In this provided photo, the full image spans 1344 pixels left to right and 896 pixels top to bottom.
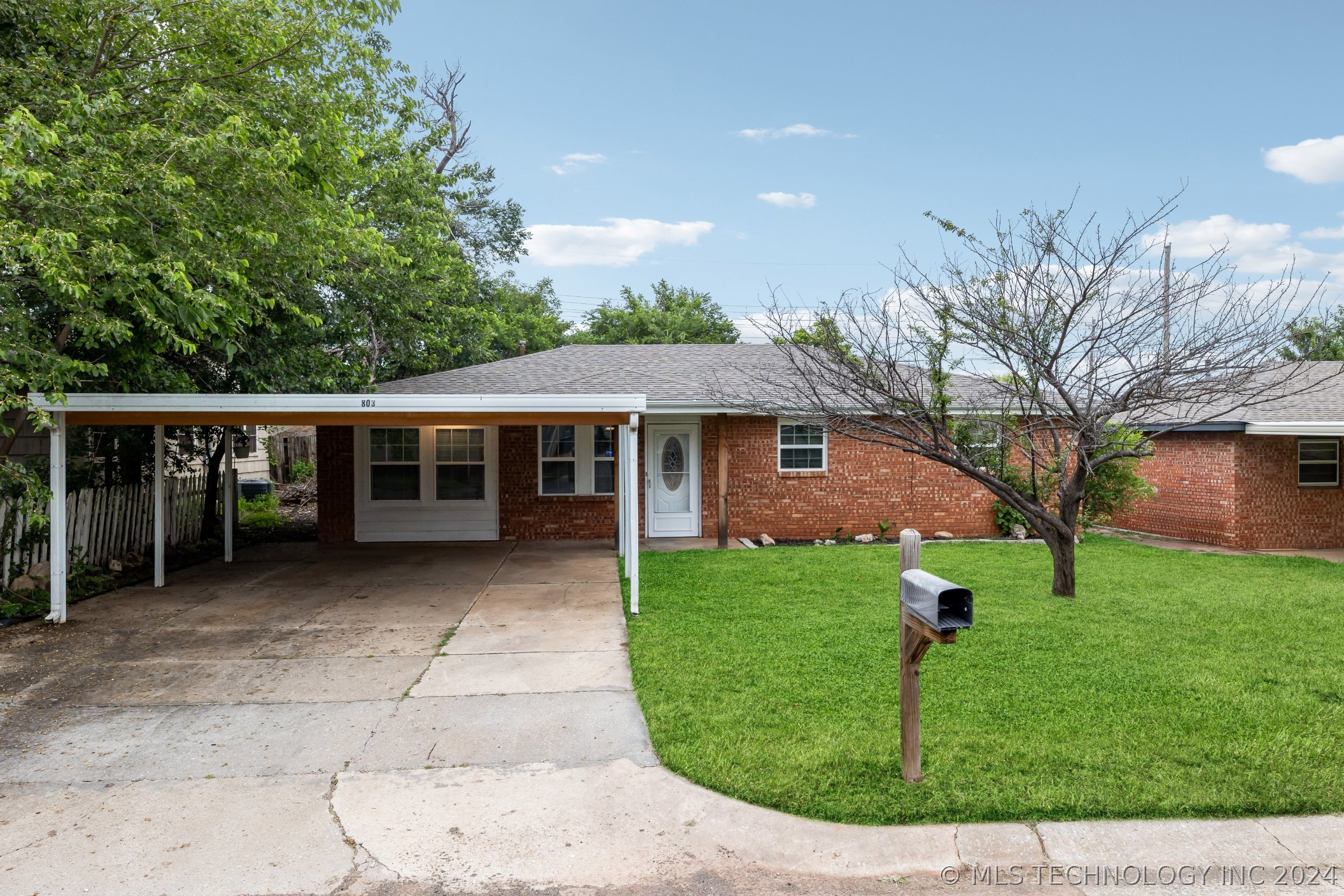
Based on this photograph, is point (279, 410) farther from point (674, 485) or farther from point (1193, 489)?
point (1193, 489)

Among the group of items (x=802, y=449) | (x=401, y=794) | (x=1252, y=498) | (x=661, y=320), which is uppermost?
(x=661, y=320)

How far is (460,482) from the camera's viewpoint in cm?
1305

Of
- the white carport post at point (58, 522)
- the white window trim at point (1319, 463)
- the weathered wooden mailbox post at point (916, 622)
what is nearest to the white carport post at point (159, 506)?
the white carport post at point (58, 522)

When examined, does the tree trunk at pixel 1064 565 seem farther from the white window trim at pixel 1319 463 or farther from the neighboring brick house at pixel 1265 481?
the white window trim at pixel 1319 463

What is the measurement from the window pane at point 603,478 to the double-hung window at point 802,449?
9.48ft

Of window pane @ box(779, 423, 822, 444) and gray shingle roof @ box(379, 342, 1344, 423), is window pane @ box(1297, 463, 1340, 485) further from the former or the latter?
window pane @ box(779, 423, 822, 444)

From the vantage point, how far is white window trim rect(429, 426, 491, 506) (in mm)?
12945

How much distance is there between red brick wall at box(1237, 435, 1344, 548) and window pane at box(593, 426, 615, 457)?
33.2 ft

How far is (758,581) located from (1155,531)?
9.32 m

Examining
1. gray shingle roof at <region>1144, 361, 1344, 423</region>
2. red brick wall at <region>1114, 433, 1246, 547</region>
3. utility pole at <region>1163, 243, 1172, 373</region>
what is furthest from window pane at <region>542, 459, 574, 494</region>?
gray shingle roof at <region>1144, 361, 1344, 423</region>

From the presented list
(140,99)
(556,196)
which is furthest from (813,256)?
(140,99)

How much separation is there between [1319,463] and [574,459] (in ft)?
40.6

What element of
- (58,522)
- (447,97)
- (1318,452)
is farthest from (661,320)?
(58,522)

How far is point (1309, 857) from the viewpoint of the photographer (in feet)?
10.6
